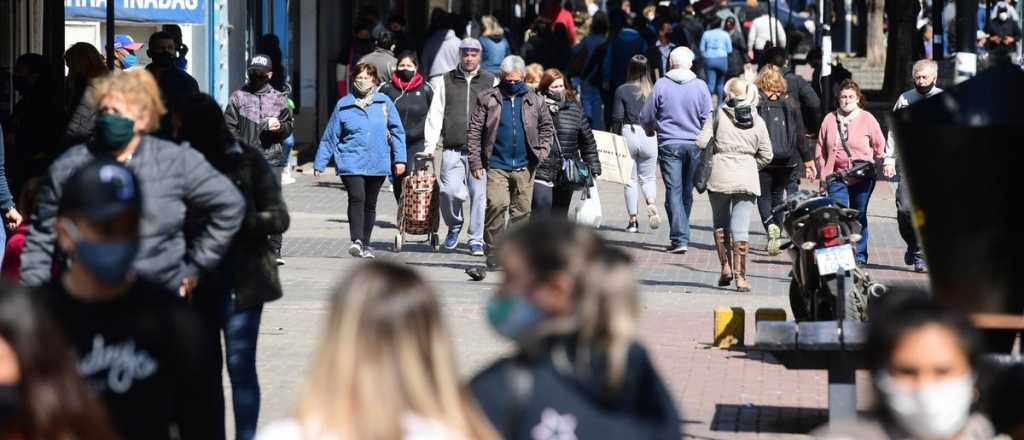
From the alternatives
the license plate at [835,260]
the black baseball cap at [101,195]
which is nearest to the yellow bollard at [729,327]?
the license plate at [835,260]

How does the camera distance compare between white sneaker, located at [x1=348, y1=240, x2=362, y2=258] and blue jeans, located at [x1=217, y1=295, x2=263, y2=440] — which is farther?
white sneaker, located at [x1=348, y1=240, x2=362, y2=258]

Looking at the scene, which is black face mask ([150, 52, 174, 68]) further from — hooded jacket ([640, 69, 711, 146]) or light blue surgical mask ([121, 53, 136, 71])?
hooded jacket ([640, 69, 711, 146])

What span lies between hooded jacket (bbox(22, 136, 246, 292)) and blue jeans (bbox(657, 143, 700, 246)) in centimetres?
896

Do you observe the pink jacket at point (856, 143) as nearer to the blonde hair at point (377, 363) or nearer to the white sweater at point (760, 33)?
the blonde hair at point (377, 363)

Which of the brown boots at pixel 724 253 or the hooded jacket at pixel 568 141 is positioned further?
the hooded jacket at pixel 568 141

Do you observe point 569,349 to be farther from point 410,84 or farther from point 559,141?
point 410,84

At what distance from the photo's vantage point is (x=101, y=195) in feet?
14.8

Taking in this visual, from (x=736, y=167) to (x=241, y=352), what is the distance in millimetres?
6437

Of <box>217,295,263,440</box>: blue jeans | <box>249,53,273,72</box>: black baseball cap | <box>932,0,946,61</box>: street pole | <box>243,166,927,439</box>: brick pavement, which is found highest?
<box>932,0,946,61</box>: street pole

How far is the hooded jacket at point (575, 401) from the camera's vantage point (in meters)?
3.84

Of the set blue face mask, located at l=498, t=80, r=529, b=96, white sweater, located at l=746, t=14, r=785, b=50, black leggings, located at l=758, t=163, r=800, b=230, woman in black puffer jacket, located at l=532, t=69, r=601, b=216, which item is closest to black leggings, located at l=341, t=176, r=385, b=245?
woman in black puffer jacket, located at l=532, t=69, r=601, b=216

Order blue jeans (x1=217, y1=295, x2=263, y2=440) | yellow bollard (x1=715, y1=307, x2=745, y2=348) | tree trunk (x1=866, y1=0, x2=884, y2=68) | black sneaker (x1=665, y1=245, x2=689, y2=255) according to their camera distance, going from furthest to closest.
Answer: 1. tree trunk (x1=866, y1=0, x2=884, y2=68)
2. black sneaker (x1=665, y1=245, x2=689, y2=255)
3. yellow bollard (x1=715, y1=307, x2=745, y2=348)
4. blue jeans (x1=217, y1=295, x2=263, y2=440)

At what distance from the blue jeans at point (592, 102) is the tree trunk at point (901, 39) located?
6.93 m

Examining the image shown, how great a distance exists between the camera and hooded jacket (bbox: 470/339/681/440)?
12.6 ft
